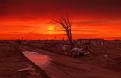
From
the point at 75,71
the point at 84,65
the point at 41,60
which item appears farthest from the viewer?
the point at 41,60

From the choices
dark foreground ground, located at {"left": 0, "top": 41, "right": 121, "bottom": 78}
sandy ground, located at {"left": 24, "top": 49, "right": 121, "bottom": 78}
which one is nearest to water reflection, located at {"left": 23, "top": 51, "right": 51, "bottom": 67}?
sandy ground, located at {"left": 24, "top": 49, "right": 121, "bottom": 78}

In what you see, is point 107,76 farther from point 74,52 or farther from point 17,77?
point 74,52

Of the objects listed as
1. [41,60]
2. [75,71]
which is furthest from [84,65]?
[41,60]

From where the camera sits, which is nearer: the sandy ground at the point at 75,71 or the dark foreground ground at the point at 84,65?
the sandy ground at the point at 75,71

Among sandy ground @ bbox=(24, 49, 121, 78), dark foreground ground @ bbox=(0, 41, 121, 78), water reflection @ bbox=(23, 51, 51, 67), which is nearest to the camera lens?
sandy ground @ bbox=(24, 49, 121, 78)

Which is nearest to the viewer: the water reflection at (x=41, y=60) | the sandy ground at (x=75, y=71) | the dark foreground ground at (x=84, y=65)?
the sandy ground at (x=75, y=71)

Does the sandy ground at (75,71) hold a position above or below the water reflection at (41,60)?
above

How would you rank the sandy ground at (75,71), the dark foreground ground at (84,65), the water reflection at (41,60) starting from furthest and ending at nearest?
the water reflection at (41,60) → the dark foreground ground at (84,65) → the sandy ground at (75,71)

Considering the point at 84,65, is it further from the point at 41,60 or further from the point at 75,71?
the point at 41,60

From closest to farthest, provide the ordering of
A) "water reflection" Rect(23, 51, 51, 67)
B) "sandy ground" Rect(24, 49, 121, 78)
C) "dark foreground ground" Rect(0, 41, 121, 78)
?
"sandy ground" Rect(24, 49, 121, 78), "dark foreground ground" Rect(0, 41, 121, 78), "water reflection" Rect(23, 51, 51, 67)

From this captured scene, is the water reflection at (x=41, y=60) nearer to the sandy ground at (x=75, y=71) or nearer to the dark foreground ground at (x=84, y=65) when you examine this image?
the sandy ground at (x=75, y=71)

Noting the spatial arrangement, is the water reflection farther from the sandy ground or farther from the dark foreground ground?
the dark foreground ground

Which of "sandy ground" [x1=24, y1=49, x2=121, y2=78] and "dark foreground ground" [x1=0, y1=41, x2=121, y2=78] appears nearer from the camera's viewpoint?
"sandy ground" [x1=24, y1=49, x2=121, y2=78]

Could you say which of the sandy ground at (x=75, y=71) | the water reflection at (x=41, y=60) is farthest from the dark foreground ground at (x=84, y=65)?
the water reflection at (x=41, y=60)
